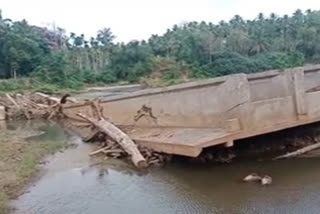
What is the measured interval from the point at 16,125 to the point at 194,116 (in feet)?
37.2

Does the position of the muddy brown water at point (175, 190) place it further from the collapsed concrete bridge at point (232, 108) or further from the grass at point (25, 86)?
the grass at point (25, 86)

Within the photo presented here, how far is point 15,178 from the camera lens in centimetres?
918

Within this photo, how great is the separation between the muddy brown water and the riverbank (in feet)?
0.88

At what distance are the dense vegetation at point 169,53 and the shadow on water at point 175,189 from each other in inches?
1172

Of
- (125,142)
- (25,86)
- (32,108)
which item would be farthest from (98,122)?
(25,86)

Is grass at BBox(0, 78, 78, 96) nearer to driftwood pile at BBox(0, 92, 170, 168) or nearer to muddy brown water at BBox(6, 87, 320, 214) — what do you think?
driftwood pile at BBox(0, 92, 170, 168)

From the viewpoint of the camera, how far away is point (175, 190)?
830 centimetres

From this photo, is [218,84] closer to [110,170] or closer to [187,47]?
[110,170]

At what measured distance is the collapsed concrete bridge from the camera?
9.75 metres

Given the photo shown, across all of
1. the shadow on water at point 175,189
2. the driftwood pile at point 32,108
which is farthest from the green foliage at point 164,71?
the shadow on water at point 175,189

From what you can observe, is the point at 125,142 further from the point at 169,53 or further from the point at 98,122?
the point at 169,53

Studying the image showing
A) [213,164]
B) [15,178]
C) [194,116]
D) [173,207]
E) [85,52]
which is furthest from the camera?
[85,52]

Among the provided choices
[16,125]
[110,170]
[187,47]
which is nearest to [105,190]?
[110,170]

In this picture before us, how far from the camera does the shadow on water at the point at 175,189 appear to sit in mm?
7211
